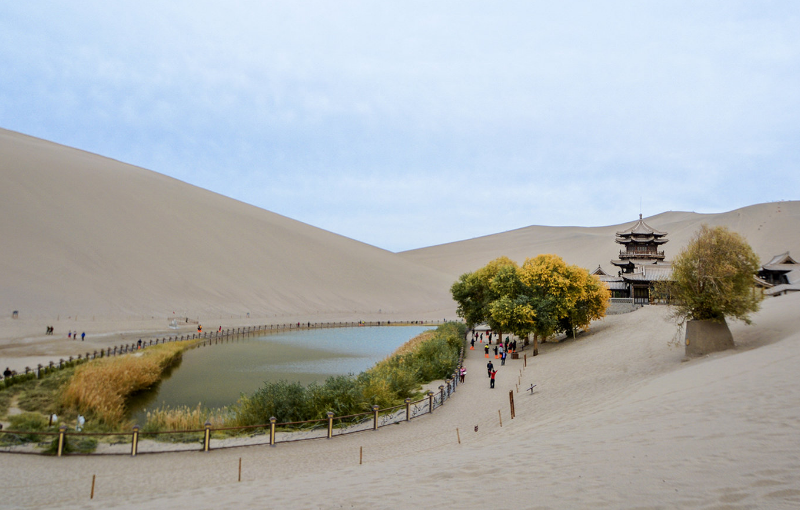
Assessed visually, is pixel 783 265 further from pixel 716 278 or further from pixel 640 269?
pixel 716 278

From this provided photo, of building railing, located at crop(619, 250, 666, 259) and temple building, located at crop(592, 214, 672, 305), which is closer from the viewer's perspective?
temple building, located at crop(592, 214, 672, 305)

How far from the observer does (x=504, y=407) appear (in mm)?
15836

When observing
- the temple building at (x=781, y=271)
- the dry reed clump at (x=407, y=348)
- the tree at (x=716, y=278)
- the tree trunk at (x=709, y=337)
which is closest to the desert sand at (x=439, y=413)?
the tree trunk at (x=709, y=337)

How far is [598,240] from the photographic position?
143250 millimetres

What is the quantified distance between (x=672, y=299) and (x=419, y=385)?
10837 millimetres

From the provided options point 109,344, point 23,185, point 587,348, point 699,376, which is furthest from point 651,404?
point 23,185

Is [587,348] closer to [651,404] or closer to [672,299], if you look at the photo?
[672,299]

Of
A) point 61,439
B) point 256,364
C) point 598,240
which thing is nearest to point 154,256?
point 256,364

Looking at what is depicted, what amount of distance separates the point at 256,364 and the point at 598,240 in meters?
137

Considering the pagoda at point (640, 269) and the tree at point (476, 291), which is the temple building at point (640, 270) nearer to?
the pagoda at point (640, 269)

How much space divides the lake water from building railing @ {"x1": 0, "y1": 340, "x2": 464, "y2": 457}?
12.9 ft

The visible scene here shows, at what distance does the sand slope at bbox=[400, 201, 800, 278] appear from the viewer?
104750 millimetres

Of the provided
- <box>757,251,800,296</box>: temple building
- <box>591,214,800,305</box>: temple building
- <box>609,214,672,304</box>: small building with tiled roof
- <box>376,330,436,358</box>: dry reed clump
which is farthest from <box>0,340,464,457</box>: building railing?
<box>757,251,800,296</box>: temple building

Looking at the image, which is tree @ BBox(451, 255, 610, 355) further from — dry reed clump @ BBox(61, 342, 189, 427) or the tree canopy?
dry reed clump @ BBox(61, 342, 189, 427)
